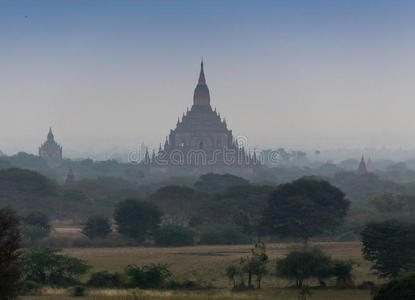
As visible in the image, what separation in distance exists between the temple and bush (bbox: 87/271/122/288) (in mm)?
124952

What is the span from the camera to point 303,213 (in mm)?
57125

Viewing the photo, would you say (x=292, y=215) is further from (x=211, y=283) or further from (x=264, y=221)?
(x=211, y=283)

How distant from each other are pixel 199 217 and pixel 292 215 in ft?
42.4

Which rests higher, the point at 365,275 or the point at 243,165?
the point at 243,165

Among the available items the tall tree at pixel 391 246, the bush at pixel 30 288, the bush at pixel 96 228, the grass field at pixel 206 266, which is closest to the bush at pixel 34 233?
the bush at pixel 96 228

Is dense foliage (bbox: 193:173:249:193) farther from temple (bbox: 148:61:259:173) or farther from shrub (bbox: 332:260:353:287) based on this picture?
shrub (bbox: 332:260:353:287)

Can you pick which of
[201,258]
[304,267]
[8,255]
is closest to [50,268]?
[304,267]

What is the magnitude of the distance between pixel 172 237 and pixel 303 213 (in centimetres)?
1029

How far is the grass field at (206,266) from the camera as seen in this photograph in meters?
28.5

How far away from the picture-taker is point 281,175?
549 feet

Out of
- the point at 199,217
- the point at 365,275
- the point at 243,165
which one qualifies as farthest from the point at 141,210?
the point at 243,165

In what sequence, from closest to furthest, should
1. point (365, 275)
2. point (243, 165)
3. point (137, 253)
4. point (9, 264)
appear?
point (9, 264), point (365, 275), point (137, 253), point (243, 165)

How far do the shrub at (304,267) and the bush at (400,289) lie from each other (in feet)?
35.2

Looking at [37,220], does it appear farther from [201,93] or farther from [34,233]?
[201,93]
